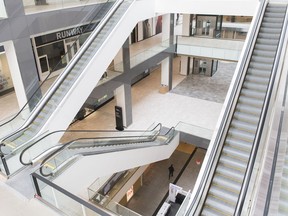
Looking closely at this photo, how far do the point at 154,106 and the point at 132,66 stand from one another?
3751mm

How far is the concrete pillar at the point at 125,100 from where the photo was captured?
48.0ft

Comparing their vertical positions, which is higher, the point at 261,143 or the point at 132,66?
the point at 261,143

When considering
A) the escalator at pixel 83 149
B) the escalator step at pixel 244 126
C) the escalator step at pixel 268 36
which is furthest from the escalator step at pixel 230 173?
the escalator step at pixel 268 36

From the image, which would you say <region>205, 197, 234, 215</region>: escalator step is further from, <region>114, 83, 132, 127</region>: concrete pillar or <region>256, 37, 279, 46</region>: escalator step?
<region>114, 83, 132, 127</region>: concrete pillar

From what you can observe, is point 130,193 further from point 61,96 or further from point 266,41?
point 266,41

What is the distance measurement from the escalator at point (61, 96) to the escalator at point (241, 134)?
5012 mm

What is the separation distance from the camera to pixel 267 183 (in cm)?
382

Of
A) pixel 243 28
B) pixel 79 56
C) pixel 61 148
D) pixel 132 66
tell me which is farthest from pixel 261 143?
pixel 243 28

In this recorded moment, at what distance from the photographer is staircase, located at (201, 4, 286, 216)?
5.44m

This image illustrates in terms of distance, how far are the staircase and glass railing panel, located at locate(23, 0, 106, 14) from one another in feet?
23.8

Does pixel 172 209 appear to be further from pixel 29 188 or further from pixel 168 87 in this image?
pixel 168 87

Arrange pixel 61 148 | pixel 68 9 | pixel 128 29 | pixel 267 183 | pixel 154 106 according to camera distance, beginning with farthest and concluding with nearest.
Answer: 1. pixel 154 106
2. pixel 128 29
3. pixel 68 9
4. pixel 61 148
5. pixel 267 183

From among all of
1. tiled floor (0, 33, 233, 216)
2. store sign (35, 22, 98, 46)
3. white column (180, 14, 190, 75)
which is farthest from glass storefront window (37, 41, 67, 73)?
white column (180, 14, 190, 75)

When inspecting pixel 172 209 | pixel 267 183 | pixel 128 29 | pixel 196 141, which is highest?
pixel 128 29
